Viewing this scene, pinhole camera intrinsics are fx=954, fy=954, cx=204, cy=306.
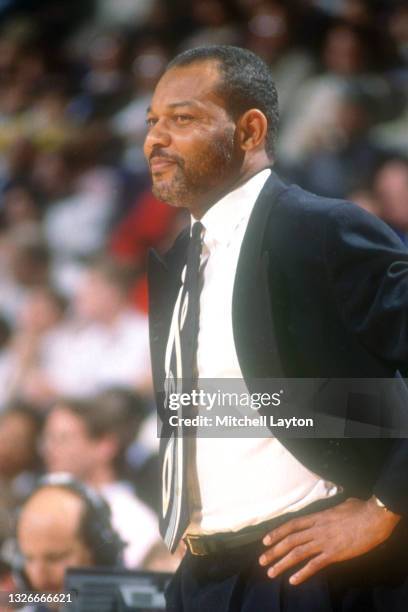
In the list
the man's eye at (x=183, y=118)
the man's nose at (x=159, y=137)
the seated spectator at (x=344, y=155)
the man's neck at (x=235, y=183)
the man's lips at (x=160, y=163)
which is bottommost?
the man's neck at (x=235, y=183)

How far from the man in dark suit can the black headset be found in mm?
881

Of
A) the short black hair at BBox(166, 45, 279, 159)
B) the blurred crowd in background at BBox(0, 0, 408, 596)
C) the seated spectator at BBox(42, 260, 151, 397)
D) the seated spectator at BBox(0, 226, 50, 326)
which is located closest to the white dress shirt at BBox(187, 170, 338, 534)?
the short black hair at BBox(166, 45, 279, 159)

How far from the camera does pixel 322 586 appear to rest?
1174mm

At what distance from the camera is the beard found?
4.42 feet

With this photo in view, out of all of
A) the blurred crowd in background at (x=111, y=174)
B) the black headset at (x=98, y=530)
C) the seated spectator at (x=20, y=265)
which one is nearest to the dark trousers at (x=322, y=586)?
the black headset at (x=98, y=530)

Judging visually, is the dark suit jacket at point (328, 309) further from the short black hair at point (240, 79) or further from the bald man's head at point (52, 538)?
the bald man's head at point (52, 538)

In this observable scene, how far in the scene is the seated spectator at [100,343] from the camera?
251 cm

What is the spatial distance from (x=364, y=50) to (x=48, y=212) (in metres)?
0.99

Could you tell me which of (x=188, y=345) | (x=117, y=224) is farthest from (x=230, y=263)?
(x=117, y=224)

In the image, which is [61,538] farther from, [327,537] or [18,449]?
[327,537]

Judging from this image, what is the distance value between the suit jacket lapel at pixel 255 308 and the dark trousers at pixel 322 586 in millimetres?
232

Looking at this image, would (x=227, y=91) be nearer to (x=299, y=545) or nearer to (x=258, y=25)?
(x=299, y=545)

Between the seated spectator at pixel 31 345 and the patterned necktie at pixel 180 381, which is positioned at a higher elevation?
the seated spectator at pixel 31 345

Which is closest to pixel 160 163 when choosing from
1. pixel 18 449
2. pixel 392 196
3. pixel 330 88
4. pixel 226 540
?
pixel 226 540
